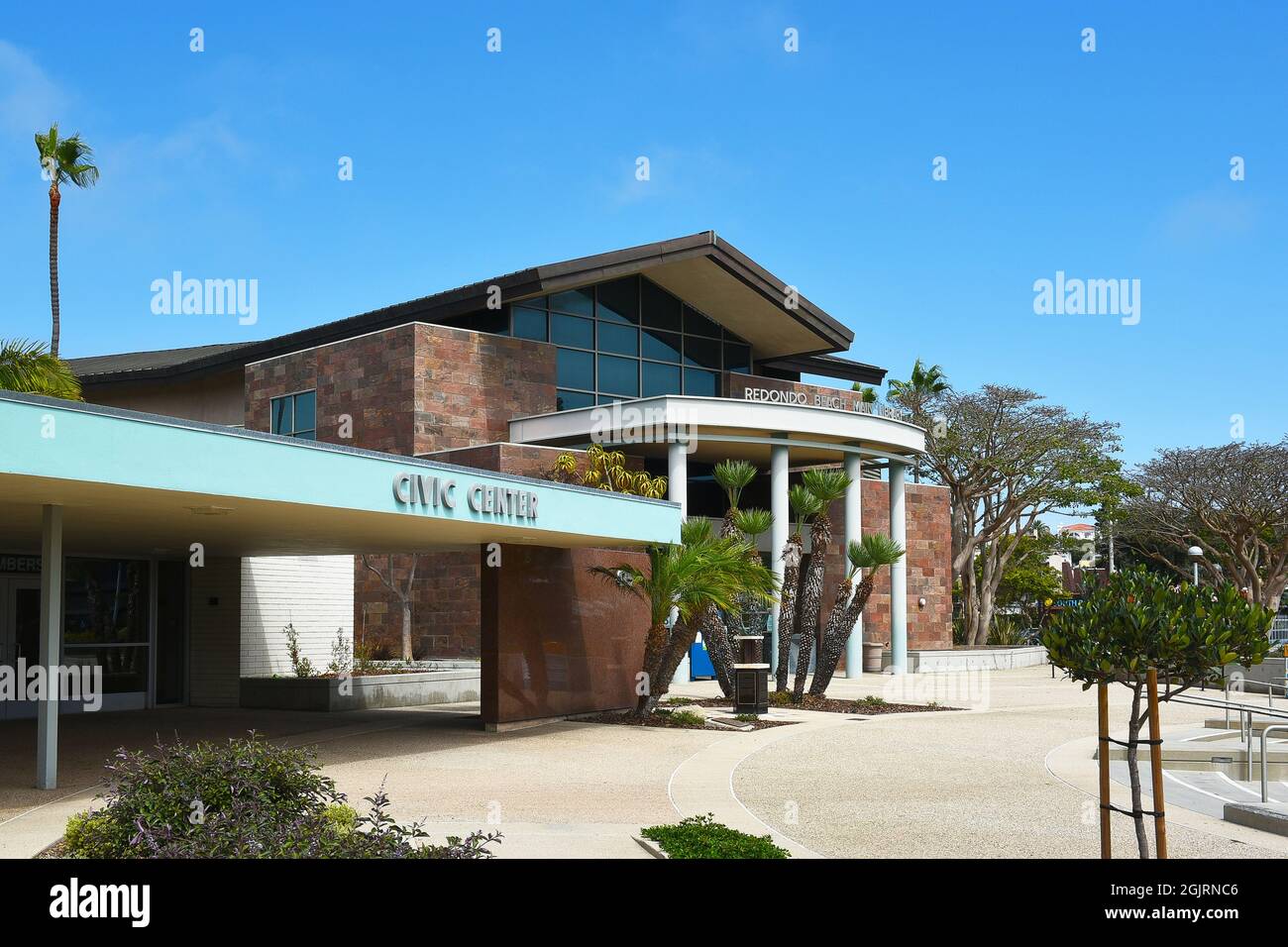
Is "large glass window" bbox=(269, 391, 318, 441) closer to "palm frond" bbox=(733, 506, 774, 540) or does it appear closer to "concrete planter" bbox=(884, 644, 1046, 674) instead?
"palm frond" bbox=(733, 506, 774, 540)

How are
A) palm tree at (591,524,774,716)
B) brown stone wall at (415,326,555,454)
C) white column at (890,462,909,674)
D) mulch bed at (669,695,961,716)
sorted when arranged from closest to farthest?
palm tree at (591,524,774,716), mulch bed at (669,695,961,716), brown stone wall at (415,326,555,454), white column at (890,462,909,674)

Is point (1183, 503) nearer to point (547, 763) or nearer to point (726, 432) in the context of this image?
point (726, 432)

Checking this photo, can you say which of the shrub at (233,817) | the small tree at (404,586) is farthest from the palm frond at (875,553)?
the shrub at (233,817)

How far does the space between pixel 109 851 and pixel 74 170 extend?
1292 inches

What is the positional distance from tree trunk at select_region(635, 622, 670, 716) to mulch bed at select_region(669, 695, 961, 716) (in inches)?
106

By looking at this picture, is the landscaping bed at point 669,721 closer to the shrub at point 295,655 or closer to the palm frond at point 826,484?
the palm frond at point 826,484

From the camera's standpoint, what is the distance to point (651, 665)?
64.5 ft

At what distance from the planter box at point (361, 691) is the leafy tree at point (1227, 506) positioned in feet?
109

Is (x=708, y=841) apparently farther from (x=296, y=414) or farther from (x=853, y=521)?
(x=296, y=414)

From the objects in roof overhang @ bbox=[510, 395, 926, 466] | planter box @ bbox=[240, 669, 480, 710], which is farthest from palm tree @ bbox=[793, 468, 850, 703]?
roof overhang @ bbox=[510, 395, 926, 466]

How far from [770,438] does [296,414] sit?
12.6 metres

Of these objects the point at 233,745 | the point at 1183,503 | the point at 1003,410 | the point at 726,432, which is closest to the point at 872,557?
the point at 726,432

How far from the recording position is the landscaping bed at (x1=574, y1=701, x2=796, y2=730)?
759 inches
